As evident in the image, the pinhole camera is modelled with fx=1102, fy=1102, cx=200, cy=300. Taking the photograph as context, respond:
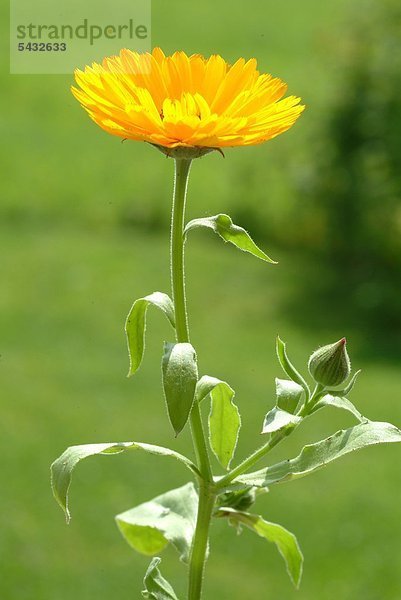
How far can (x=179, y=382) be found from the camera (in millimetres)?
675

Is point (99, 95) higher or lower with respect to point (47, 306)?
higher

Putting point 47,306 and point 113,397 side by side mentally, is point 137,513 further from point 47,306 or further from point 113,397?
point 47,306

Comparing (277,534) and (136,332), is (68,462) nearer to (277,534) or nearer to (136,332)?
(136,332)

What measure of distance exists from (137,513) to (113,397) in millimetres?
3850

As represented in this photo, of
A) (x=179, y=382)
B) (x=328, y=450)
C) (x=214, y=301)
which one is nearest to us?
(x=179, y=382)

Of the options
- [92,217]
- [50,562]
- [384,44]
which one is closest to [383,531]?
[50,562]

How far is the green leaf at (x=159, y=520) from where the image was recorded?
3.06 ft

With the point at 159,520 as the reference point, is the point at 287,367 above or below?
→ above

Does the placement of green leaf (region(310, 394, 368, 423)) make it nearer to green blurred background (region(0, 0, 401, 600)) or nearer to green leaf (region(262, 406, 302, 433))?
green leaf (region(262, 406, 302, 433))

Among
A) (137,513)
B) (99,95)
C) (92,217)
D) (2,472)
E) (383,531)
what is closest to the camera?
(99,95)

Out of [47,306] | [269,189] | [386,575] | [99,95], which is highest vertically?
[99,95]

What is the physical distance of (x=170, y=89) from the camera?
2.38ft

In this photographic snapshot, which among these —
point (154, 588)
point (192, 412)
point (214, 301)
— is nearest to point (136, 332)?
point (192, 412)

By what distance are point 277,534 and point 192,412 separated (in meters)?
0.18
